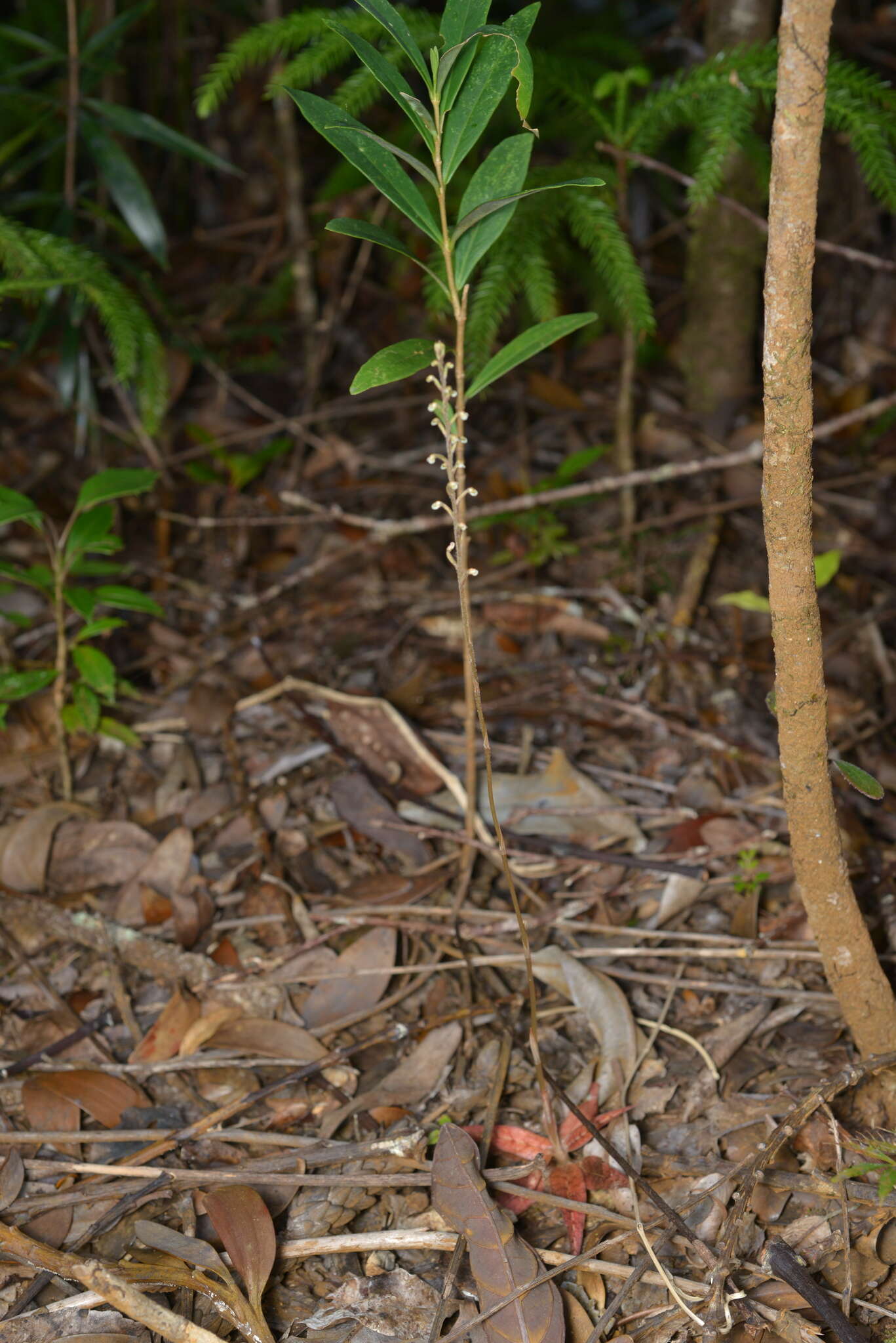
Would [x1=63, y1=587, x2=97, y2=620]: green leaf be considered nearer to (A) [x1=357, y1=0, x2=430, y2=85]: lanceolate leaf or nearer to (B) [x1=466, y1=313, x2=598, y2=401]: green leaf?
(B) [x1=466, y1=313, x2=598, y2=401]: green leaf

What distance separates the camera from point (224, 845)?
7.58ft

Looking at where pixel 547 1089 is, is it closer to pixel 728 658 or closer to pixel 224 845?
pixel 224 845

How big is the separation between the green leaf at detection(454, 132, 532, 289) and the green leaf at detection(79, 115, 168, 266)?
157cm

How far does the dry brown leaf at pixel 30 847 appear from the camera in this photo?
87.4 inches

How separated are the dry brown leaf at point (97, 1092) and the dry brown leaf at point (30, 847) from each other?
1.63 feet

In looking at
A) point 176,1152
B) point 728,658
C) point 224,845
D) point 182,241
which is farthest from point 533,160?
point 176,1152

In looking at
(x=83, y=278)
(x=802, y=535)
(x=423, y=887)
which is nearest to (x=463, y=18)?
(x=802, y=535)

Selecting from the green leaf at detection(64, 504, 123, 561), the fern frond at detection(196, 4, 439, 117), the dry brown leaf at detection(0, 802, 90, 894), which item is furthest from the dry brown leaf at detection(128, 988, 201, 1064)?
the fern frond at detection(196, 4, 439, 117)

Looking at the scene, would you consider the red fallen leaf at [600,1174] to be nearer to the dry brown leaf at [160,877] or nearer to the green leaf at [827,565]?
the dry brown leaf at [160,877]

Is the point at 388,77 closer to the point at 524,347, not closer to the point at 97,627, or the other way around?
the point at 524,347

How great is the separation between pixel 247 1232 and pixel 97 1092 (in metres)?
0.42

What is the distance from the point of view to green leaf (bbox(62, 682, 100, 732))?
7.41ft

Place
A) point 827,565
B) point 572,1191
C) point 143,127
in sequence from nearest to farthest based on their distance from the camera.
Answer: point 572,1191 → point 827,565 → point 143,127

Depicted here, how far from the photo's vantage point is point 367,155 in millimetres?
1505
